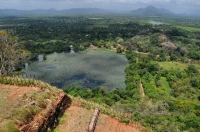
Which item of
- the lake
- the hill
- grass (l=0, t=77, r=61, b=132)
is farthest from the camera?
the lake

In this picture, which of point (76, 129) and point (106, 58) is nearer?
point (76, 129)

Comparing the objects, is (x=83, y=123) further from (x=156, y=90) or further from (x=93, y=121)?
(x=156, y=90)

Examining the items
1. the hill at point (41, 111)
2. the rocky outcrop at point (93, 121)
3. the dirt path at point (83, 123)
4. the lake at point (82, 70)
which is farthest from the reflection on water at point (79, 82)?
the rocky outcrop at point (93, 121)

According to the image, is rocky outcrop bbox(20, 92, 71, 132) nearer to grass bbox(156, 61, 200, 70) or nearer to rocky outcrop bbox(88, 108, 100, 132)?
rocky outcrop bbox(88, 108, 100, 132)

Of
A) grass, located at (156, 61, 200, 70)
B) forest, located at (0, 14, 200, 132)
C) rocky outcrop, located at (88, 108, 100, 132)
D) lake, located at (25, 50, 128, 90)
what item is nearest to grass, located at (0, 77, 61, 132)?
rocky outcrop, located at (88, 108, 100, 132)

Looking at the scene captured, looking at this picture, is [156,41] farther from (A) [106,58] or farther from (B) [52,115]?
(B) [52,115]

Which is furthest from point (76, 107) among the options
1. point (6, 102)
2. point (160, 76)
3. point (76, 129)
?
point (160, 76)

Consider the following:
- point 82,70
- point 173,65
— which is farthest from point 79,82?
point 173,65
